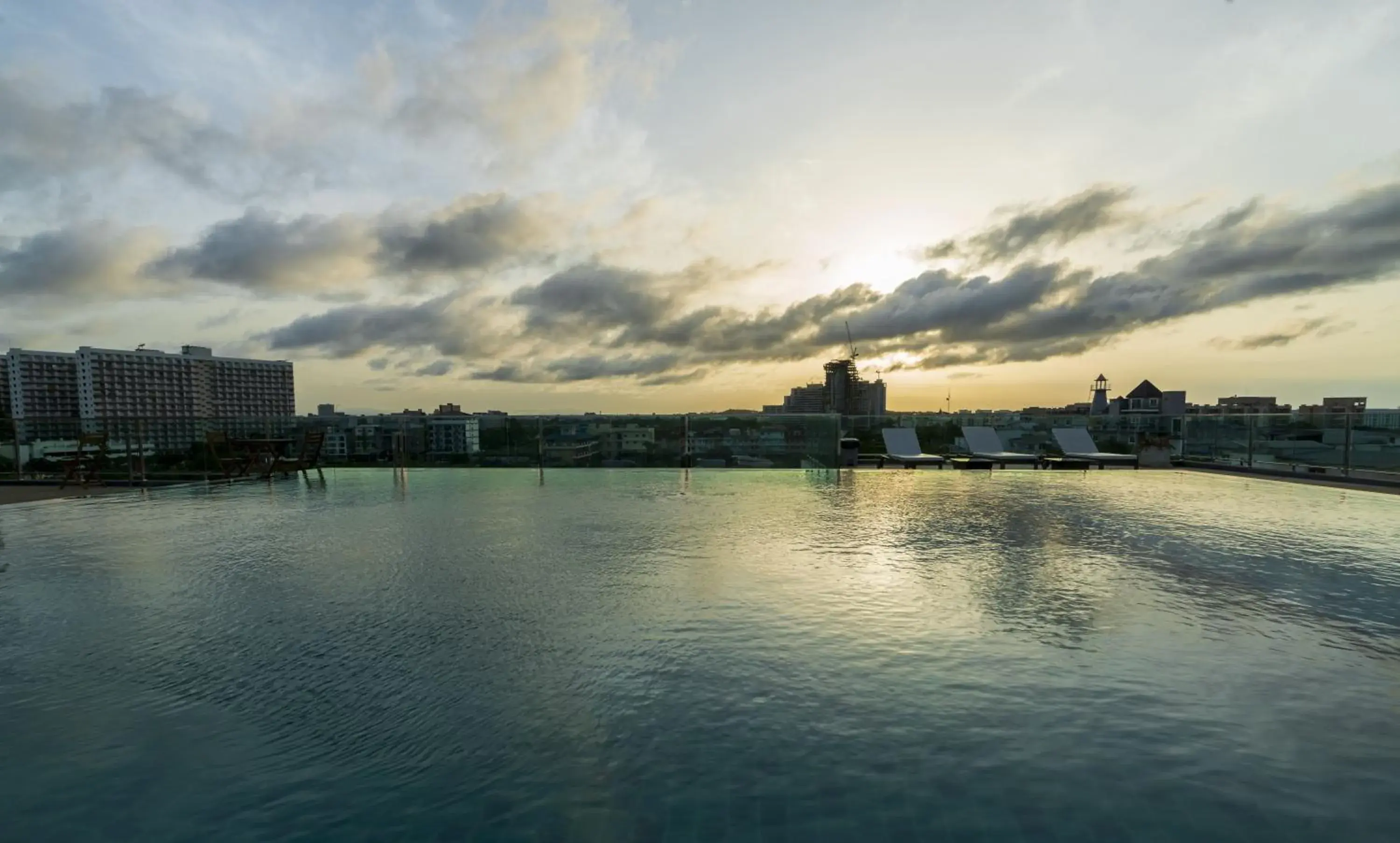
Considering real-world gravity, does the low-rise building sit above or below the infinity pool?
above

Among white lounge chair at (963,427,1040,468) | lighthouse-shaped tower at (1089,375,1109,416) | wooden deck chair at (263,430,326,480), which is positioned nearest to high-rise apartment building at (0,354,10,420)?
wooden deck chair at (263,430,326,480)

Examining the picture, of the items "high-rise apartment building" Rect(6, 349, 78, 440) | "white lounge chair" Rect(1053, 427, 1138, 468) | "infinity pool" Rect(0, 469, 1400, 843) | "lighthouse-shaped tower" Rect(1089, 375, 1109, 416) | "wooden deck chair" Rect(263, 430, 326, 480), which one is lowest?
"infinity pool" Rect(0, 469, 1400, 843)

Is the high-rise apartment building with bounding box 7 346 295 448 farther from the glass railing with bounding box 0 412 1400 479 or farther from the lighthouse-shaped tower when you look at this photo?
the lighthouse-shaped tower

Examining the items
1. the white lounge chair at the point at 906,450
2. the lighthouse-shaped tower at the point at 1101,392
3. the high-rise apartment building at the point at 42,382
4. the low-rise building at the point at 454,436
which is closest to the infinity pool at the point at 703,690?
the low-rise building at the point at 454,436

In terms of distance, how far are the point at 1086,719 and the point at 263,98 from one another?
1318cm

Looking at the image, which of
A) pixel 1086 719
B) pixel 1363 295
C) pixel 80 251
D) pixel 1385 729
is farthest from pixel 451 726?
pixel 80 251

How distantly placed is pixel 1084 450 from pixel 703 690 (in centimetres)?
1346

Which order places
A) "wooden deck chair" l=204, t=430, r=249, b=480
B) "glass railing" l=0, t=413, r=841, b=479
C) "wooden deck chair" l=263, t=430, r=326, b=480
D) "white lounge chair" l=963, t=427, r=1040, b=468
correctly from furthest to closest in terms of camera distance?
1. "white lounge chair" l=963, t=427, r=1040, b=468
2. "glass railing" l=0, t=413, r=841, b=479
3. "wooden deck chair" l=263, t=430, r=326, b=480
4. "wooden deck chair" l=204, t=430, r=249, b=480

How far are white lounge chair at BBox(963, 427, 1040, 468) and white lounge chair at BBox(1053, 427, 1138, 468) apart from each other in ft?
2.84

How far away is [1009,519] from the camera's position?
22.9 feet

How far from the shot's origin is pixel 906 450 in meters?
13.1

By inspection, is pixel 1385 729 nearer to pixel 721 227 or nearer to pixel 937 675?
pixel 937 675

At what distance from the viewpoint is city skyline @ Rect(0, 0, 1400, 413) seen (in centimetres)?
849

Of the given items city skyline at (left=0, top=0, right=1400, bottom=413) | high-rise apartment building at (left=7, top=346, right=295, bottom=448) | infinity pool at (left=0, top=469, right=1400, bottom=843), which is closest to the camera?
infinity pool at (left=0, top=469, right=1400, bottom=843)
